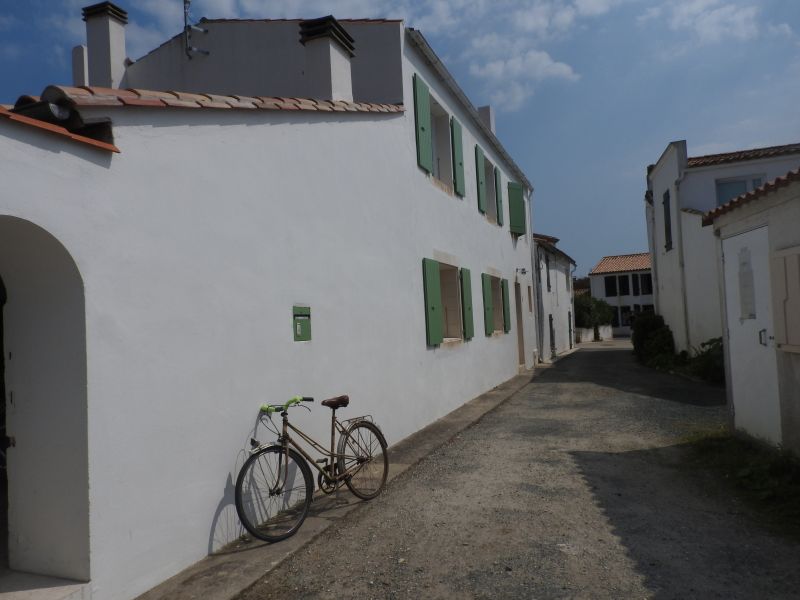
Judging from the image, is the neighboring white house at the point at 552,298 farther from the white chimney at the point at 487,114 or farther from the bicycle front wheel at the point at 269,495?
the bicycle front wheel at the point at 269,495

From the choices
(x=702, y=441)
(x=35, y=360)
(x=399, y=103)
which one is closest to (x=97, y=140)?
(x=35, y=360)

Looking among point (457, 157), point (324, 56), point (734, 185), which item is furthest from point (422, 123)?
point (734, 185)

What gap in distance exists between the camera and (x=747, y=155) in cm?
1434

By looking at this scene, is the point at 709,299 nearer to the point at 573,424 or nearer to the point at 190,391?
the point at 573,424

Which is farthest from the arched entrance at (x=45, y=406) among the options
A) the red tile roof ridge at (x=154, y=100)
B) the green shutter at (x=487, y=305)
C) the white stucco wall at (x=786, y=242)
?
the green shutter at (x=487, y=305)

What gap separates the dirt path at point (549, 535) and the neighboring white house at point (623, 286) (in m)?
37.7

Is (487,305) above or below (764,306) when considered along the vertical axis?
above

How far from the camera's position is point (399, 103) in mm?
7949

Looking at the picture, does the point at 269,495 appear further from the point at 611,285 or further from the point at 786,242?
the point at 611,285

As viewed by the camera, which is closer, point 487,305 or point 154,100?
point 154,100

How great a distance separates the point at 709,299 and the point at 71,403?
1375 cm

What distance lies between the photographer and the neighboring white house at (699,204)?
1370 centimetres

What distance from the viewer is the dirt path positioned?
3.29 m

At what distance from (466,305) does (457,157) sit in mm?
2594
